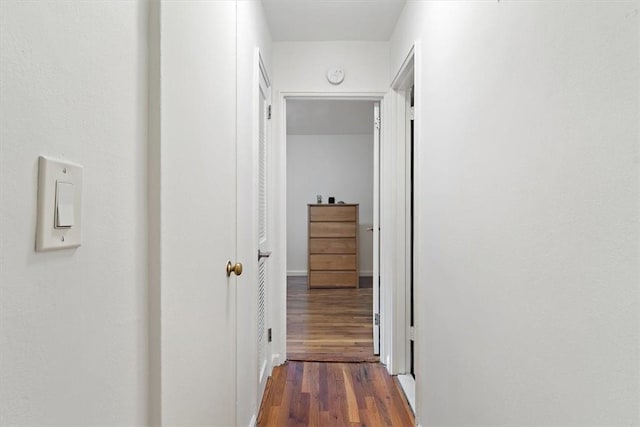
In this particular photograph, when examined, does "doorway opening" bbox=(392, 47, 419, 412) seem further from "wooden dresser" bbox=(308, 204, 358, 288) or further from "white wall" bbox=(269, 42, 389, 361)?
"wooden dresser" bbox=(308, 204, 358, 288)

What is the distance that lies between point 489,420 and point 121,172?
1.19 metres

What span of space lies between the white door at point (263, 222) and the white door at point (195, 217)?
81 centimetres

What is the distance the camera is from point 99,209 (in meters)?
0.58

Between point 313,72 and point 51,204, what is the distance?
247cm

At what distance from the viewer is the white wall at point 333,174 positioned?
6.26 meters

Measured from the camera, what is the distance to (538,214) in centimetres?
86

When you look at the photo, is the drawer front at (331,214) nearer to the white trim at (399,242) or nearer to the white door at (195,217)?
the white trim at (399,242)

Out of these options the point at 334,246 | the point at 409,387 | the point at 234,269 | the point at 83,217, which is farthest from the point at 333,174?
the point at 83,217

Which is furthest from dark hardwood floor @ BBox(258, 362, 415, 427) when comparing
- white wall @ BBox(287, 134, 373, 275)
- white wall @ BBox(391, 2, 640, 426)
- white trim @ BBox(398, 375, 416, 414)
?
white wall @ BBox(287, 134, 373, 275)

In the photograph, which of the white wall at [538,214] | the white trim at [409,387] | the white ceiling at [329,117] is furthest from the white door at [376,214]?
the white ceiling at [329,117]

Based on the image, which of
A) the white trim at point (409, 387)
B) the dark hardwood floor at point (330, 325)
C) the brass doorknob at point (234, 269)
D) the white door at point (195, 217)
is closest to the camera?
the white door at point (195, 217)

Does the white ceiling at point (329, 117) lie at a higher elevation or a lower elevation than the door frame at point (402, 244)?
higher

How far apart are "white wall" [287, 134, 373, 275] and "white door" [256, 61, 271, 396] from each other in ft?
12.2

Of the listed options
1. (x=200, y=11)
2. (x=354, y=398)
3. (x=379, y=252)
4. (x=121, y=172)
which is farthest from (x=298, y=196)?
(x=121, y=172)
